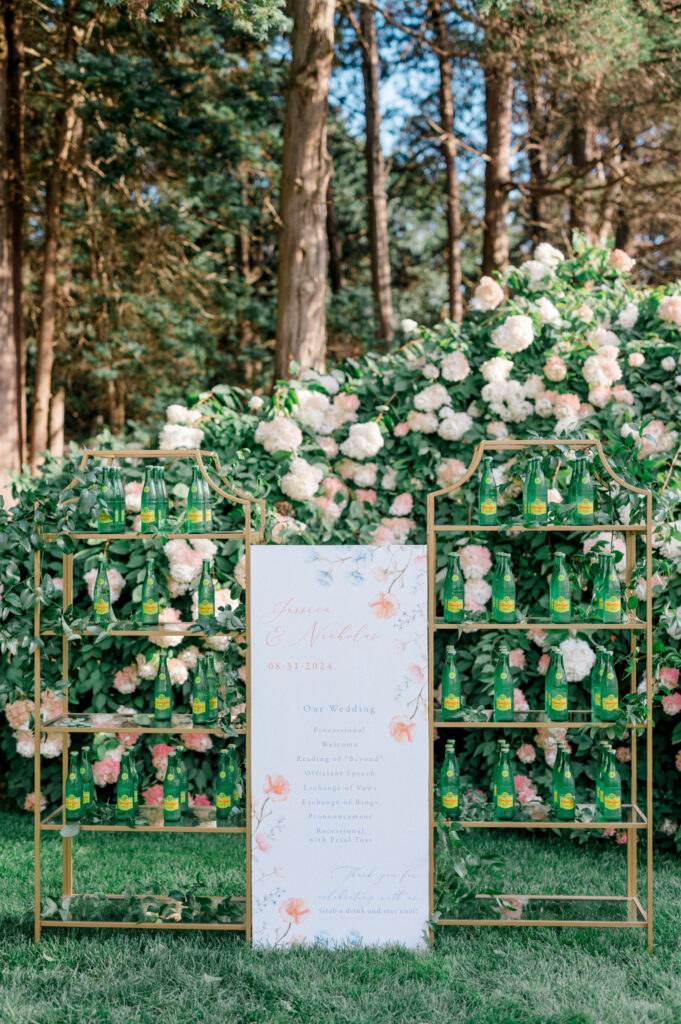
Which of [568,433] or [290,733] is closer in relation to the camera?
[290,733]

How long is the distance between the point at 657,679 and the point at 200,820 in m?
2.00

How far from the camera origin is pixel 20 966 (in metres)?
2.78

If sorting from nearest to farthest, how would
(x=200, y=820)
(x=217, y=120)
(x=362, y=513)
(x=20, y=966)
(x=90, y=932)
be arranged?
1. (x=20, y=966)
2. (x=90, y=932)
3. (x=200, y=820)
4. (x=362, y=513)
5. (x=217, y=120)

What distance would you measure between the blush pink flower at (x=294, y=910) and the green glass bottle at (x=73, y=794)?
0.79 m

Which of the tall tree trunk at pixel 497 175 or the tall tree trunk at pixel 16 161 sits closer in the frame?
the tall tree trunk at pixel 16 161

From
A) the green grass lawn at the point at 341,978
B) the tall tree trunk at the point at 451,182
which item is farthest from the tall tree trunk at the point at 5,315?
the tall tree trunk at the point at 451,182

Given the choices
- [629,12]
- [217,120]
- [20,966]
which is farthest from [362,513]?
[217,120]

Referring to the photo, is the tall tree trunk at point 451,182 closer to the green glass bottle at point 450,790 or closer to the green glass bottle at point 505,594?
the green glass bottle at point 505,594

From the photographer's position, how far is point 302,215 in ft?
18.0

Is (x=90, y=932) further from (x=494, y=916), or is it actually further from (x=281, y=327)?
(x=281, y=327)

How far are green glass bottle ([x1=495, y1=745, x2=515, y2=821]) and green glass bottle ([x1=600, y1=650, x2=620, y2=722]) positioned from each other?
0.37 meters

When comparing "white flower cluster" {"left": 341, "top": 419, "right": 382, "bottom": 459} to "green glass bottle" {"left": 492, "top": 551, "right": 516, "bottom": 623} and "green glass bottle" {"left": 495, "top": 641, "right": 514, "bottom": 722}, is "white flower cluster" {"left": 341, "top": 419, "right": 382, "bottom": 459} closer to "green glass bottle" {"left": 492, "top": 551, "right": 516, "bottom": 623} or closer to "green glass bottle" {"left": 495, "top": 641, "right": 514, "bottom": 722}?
"green glass bottle" {"left": 492, "top": 551, "right": 516, "bottom": 623}

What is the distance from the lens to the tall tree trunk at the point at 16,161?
699 centimetres

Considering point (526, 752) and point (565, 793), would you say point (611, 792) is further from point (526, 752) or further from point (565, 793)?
point (526, 752)
